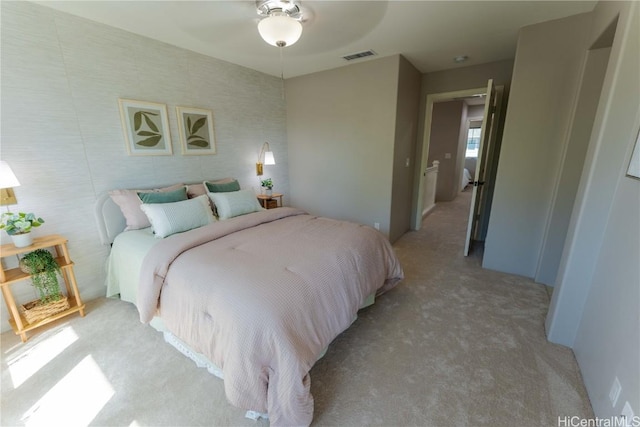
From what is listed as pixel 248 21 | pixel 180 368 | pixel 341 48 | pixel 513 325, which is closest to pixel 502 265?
pixel 513 325

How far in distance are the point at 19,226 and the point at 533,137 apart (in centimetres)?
450

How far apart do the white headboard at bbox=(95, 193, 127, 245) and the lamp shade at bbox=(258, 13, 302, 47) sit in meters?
2.08

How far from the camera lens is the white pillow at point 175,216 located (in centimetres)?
219

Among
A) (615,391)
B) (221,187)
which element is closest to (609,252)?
(615,391)

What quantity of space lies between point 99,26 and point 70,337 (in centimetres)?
265

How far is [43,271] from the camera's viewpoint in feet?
6.41

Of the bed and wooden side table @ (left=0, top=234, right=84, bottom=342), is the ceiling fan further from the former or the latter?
wooden side table @ (left=0, top=234, right=84, bottom=342)

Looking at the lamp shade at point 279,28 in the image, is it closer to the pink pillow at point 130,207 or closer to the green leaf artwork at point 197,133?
the green leaf artwork at point 197,133

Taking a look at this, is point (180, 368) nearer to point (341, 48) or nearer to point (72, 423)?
point (72, 423)

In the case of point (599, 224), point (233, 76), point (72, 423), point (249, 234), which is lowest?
point (72, 423)

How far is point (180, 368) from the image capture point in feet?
5.49

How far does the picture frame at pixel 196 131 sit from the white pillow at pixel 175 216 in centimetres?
91

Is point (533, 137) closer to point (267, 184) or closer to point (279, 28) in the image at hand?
point (279, 28)

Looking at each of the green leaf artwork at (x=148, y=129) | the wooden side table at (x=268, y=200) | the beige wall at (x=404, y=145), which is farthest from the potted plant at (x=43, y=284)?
the beige wall at (x=404, y=145)
